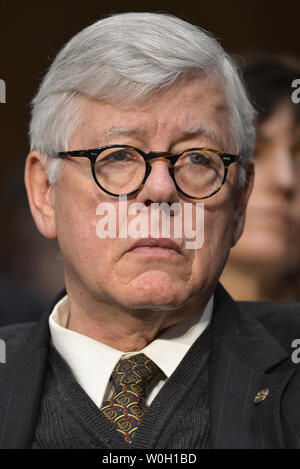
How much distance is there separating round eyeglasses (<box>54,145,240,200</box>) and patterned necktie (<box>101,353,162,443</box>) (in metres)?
0.41

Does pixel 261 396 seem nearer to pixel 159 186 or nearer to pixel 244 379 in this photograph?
pixel 244 379

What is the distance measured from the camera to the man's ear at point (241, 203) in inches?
79.3

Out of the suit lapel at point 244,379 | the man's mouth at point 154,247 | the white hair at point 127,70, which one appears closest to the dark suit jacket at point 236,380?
the suit lapel at point 244,379

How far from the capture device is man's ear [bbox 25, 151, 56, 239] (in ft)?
6.55

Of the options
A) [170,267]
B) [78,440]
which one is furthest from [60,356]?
[170,267]

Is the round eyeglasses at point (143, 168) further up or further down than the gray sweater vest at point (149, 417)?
further up

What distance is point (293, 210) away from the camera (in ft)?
9.46

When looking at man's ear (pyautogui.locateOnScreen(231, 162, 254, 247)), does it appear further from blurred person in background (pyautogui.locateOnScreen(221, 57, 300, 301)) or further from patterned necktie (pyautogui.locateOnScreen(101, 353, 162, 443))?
blurred person in background (pyautogui.locateOnScreen(221, 57, 300, 301))

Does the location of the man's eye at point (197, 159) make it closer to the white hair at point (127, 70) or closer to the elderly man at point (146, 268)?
the elderly man at point (146, 268)

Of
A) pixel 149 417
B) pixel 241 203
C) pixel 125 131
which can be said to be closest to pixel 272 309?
pixel 241 203

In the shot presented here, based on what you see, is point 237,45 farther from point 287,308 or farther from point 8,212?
point 287,308

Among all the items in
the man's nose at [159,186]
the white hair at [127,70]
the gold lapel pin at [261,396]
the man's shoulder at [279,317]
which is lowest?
the gold lapel pin at [261,396]

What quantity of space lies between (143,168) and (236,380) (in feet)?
1.71

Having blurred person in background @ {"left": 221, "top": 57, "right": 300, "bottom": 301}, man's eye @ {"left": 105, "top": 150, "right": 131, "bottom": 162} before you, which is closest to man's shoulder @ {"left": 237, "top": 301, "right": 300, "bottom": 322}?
man's eye @ {"left": 105, "top": 150, "right": 131, "bottom": 162}
